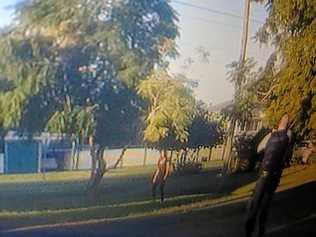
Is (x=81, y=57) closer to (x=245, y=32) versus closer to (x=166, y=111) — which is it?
(x=166, y=111)

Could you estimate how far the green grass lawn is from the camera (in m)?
1.60

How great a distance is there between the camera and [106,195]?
5.82ft

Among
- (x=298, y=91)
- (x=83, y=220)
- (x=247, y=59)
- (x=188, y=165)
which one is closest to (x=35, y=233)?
(x=83, y=220)

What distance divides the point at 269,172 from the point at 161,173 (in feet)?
1.67

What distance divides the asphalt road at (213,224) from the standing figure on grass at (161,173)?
10 cm

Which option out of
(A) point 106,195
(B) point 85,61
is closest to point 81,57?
(B) point 85,61

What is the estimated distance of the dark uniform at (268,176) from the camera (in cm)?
217

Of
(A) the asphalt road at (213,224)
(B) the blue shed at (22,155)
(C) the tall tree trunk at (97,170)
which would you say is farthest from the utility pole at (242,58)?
(B) the blue shed at (22,155)

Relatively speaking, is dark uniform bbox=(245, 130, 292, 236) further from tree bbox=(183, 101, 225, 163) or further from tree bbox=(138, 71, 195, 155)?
tree bbox=(138, 71, 195, 155)

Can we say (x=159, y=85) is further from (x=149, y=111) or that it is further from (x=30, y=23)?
(x=30, y=23)

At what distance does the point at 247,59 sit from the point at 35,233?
0.90 metres

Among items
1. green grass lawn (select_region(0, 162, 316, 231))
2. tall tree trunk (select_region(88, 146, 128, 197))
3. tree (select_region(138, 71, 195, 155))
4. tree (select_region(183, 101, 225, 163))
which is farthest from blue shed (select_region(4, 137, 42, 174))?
tree (select_region(183, 101, 225, 163))

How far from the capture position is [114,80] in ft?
5.57

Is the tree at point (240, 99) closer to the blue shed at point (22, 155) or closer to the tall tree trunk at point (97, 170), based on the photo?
the tall tree trunk at point (97, 170)
